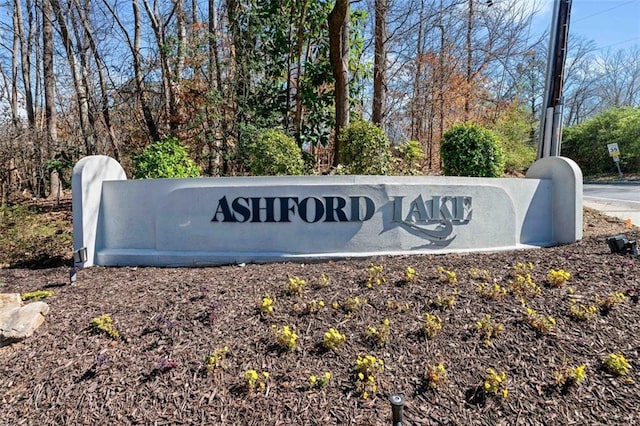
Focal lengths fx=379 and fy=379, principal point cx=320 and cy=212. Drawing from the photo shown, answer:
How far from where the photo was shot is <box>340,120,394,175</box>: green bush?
6074mm

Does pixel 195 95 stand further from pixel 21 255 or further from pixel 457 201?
pixel 457 201

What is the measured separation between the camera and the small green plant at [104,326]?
306 cm

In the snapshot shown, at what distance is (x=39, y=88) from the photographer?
14539mm

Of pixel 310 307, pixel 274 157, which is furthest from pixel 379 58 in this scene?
pixel 310 307

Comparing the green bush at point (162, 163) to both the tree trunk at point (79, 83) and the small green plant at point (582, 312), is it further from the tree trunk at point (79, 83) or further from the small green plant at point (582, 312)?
→ the small green plant at point (582, 312)

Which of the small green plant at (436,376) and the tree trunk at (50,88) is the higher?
the tree trunk at (50,88)

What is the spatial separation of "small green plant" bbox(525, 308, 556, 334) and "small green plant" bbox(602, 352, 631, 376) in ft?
1.33

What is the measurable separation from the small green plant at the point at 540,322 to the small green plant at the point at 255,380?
2157mm

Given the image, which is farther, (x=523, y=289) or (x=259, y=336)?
(x=523, y=289)

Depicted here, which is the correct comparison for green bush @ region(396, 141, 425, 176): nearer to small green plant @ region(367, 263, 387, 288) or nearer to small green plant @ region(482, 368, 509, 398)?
small green plant @ region(367, 263, 387, 288)

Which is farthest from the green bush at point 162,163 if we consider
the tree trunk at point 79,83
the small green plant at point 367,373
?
the tree trunk at point 79,83

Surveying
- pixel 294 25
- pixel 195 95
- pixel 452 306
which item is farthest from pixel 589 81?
pixel 452 306

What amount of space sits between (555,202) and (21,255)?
Result: 830cm

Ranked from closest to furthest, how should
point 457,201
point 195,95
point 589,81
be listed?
point 457,201
point 195,95
point 589,81
